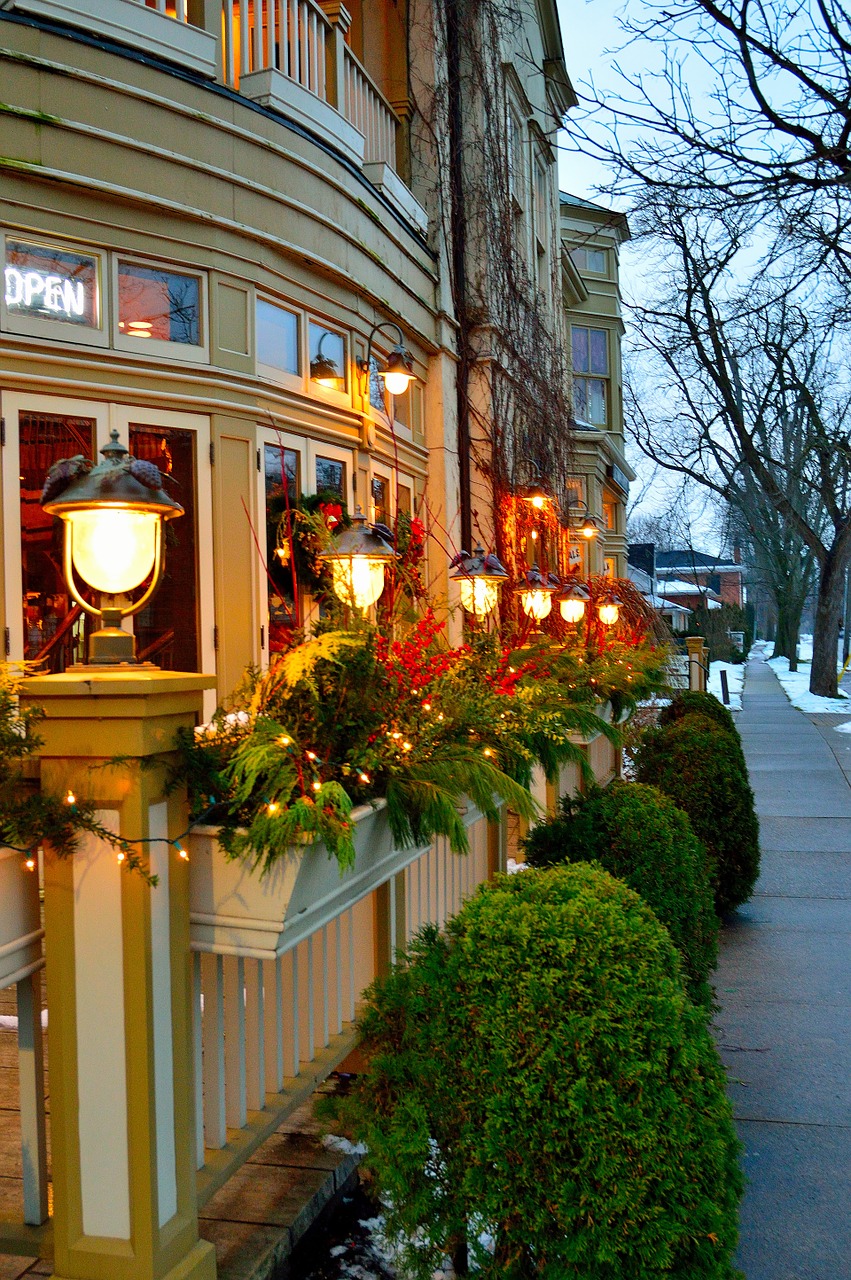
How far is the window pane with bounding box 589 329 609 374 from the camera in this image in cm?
2541

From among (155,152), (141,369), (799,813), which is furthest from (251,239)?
(799,813)

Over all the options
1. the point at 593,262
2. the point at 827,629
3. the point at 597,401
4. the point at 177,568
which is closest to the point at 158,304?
the point at 177,568

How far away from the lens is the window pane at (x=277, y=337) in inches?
290

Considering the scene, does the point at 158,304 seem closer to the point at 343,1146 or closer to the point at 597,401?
the point at 343,1146

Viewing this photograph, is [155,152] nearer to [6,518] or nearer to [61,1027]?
[6,518]

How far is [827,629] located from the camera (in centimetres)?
2928

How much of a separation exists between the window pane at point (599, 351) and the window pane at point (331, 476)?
18.2 metres

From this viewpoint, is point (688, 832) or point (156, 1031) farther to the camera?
point (688, 832)

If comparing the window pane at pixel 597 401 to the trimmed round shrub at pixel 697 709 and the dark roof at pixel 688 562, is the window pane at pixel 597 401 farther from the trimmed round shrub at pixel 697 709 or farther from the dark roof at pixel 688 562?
the dark roof at pixel 688 562

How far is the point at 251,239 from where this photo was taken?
716cm

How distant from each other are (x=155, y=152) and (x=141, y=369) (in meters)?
1.30

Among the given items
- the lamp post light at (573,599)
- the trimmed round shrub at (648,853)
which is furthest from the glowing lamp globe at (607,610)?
the trimmed round shrub at (648,853)

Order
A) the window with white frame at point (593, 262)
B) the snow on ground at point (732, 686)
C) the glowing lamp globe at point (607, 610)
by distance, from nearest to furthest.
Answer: the glowing lamp globe at point (607, 610), the snow on ground at point (732, 686), the window with white frame at point (593, 262)

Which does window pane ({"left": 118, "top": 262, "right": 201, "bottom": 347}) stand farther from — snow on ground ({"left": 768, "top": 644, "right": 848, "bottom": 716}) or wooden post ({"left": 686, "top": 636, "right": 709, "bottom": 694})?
snow on ground ({"left": 768, "top": 644, "right": 848, "bottom": 716})
